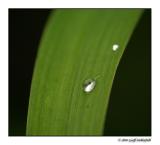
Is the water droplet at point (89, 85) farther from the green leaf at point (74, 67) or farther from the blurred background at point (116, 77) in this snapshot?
the blurred background at point (116, 77)

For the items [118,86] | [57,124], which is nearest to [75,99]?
[57,124]

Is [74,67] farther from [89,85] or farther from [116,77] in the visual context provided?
[116,77]

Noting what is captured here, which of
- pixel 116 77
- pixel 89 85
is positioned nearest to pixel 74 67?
pixel 89 85

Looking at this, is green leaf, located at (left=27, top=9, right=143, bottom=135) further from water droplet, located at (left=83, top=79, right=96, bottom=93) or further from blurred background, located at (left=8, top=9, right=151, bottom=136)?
blurred background, located at (left=8, top=9, right=151, bottom=136)

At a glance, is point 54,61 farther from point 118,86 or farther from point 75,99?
point 118,86

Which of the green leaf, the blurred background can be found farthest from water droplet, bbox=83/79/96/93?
the blurred background

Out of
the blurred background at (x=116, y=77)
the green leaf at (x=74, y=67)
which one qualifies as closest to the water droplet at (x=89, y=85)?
the green leaf at (x=74, y=67)
